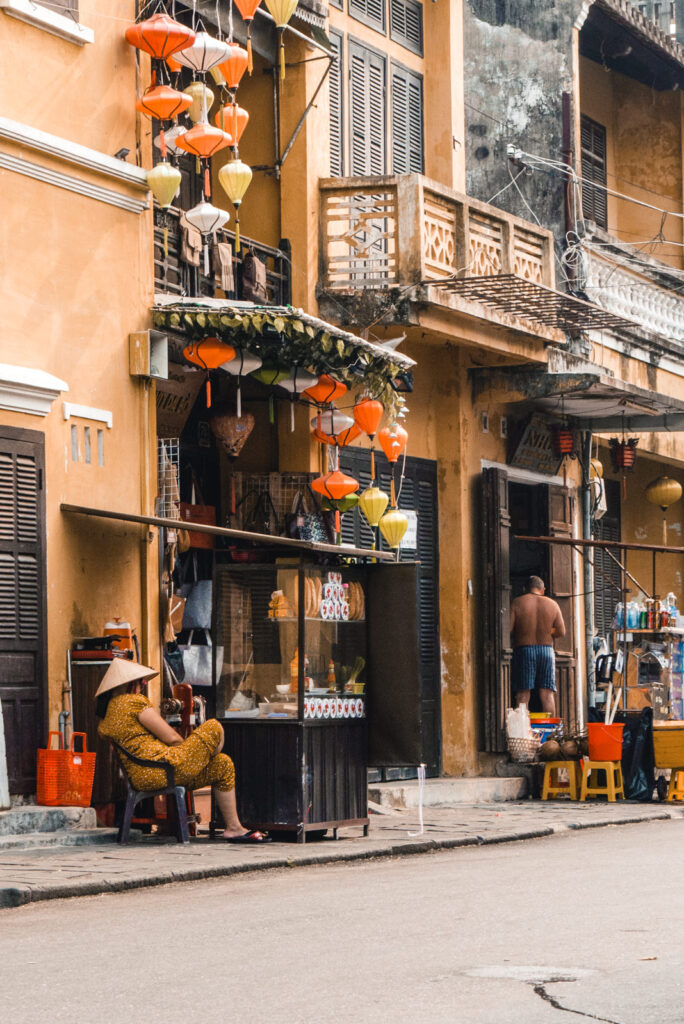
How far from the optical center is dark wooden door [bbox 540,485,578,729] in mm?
20859

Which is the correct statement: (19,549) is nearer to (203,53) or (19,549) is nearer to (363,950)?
(203,53)

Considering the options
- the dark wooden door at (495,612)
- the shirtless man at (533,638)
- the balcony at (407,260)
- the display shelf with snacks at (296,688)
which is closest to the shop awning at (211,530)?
the display shelf with snacks at (296,688)

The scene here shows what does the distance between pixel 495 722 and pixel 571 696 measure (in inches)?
82.0

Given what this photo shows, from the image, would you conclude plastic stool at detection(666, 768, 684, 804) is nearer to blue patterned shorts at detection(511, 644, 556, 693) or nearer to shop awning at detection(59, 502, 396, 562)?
blue patterned shorts at detection(511, 644, 556, 693)

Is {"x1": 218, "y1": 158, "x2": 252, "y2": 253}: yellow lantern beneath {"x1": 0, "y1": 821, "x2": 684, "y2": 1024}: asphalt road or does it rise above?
above

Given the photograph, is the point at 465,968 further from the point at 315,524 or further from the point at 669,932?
the point at 315,524

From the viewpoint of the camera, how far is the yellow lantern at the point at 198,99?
14512 mm

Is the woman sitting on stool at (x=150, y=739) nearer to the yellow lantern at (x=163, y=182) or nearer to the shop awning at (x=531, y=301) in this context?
the yellow lantern at (x=163, y=182)

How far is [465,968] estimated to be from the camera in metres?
7.02

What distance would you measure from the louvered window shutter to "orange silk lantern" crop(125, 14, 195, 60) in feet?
11.2

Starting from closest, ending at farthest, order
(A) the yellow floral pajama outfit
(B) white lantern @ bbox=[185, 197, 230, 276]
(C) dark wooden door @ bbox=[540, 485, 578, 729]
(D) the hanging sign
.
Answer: (A) the yellow floral pajama outfit < (B) white lantern @ bbox=[185, 197, 230, 276] < (D) the hanging sign < (C) dark wooden door @ bbox=[540, 485, 578, 729]

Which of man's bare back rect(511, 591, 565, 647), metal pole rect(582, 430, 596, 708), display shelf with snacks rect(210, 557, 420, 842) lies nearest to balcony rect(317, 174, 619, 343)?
man's bare back rect(511, 591, 565, 647)

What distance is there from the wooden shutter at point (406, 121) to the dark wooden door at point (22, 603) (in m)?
7.39

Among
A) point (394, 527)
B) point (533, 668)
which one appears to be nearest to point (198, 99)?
point (394, 527)
